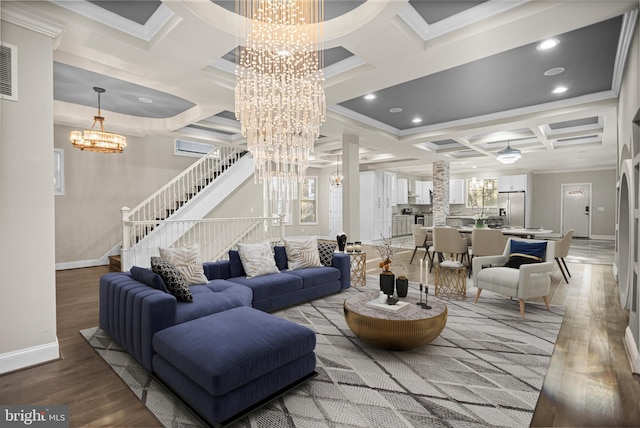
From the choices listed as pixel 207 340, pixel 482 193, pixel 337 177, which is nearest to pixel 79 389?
pixel 207 340

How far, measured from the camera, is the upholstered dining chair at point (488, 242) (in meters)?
5.51

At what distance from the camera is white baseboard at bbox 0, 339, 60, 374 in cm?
246

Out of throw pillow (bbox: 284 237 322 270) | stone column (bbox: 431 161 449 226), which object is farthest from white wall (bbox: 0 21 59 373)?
stone column (bbox: 431 161 449 226)

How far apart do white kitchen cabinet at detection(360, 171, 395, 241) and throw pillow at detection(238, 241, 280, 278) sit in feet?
24.1

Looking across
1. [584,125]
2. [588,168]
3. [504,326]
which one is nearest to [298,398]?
[504,326]

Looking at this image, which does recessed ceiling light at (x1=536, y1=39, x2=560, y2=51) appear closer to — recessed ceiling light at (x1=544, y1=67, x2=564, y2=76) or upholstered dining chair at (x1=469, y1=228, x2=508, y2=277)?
recessed ceiling light at (x1=544, y1=67, x2=564, y2=76)

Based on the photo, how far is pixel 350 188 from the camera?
664 centimetres

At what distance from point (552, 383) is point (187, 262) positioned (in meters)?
3.41

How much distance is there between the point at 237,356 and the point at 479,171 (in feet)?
44.9

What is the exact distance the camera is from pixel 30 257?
262 cm

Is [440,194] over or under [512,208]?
over

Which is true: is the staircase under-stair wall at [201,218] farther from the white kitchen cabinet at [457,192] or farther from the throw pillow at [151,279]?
the white kitchen cabinet at [457,192]

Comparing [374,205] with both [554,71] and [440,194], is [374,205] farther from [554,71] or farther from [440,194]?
[554,71]

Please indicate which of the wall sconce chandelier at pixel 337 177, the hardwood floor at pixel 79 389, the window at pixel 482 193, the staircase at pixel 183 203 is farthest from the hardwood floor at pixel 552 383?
the window at pixel 482 193
